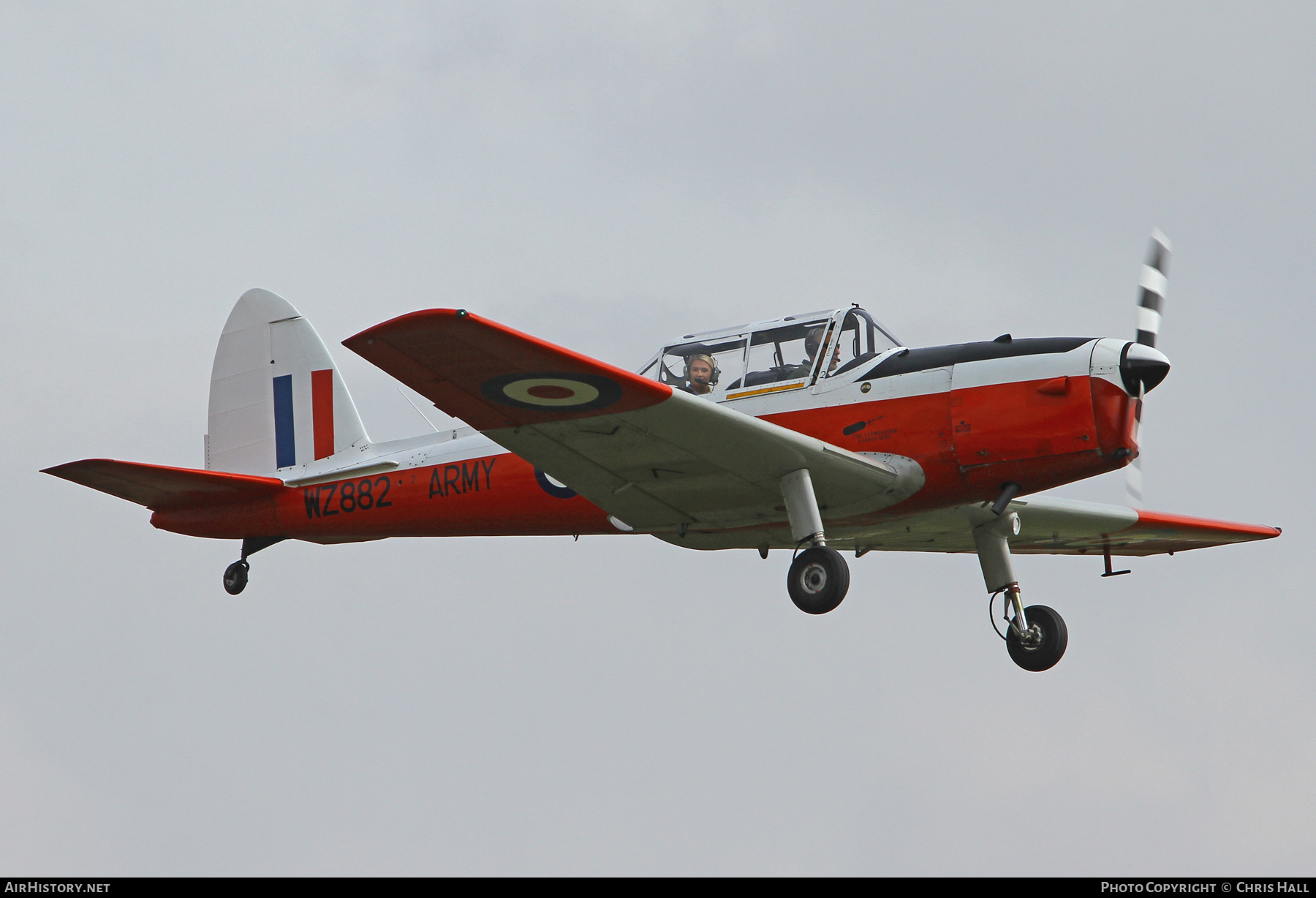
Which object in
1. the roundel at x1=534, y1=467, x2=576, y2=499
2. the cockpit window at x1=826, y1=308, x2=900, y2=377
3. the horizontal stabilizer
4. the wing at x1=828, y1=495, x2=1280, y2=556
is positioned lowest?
the wing at x1=828, y1=495, x2=1280, y2=556

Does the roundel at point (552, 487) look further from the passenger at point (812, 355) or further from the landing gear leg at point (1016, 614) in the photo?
the landing gear leg at point (1016, 614)

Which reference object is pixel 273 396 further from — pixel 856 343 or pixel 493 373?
pixel 856 343

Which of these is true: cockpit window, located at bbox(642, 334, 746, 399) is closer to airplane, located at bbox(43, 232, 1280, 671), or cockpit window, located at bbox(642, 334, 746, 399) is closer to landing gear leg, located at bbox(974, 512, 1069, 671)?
airplane, located at bbox(43, 232, 1280, 671)

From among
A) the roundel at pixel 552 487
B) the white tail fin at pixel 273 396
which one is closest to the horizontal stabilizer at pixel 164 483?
the white tail fin at pixel 273 396

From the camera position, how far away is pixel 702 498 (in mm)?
10805

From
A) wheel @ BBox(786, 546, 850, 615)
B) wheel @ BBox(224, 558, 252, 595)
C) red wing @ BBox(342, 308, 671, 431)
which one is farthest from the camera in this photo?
wheel @ BBox(224, 558, 252, 595)

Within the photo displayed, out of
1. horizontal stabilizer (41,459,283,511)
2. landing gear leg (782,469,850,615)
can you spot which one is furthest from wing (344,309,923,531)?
horizontal stabilizer (41,459,283,511)

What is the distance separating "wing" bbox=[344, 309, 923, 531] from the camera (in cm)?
860

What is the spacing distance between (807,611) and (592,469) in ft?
6.28

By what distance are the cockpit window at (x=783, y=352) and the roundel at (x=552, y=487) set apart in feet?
5.53

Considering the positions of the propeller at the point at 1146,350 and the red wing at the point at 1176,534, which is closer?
the propeller at the point at 1146,350

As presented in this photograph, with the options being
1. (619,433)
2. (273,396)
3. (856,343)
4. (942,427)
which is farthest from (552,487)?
(273,396)

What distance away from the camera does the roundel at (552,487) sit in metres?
11.5

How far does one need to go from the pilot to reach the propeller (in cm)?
301
